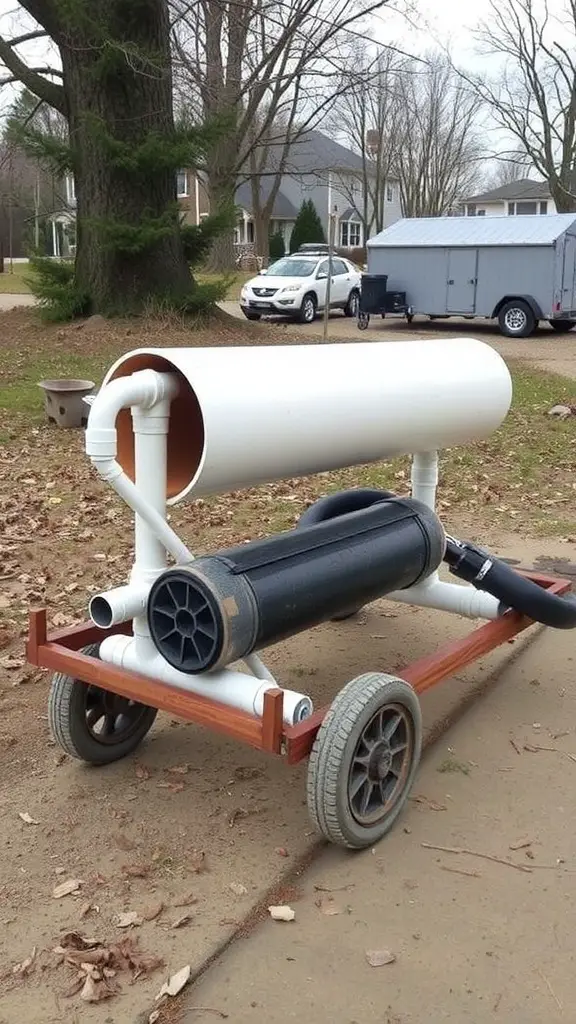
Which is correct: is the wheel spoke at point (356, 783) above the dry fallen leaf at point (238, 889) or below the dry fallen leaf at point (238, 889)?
above

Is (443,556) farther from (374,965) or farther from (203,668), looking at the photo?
(374,965)

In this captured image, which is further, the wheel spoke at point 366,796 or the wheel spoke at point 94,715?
the wheel spoke at point 94,715

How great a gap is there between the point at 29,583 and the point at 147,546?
2.58 meters

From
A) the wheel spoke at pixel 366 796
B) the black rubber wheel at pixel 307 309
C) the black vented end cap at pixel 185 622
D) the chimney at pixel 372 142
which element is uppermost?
the chimney at pixel 372 142

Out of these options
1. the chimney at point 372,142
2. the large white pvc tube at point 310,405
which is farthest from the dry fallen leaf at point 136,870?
the chimney at point 372,142

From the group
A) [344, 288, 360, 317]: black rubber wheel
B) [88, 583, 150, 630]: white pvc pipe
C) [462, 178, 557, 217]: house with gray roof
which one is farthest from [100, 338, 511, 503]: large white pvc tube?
[462, 178, 557, 217]: house with gray roof

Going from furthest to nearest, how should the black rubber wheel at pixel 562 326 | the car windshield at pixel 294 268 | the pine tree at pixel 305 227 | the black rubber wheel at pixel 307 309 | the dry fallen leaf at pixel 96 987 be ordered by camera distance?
the pine tree at pixel 305 227 → the car windshield at pixel 294 268 → the black rubber wheel at pixel 307 309 → the black rubber wheel at pixel 562 326 → the dry fallen leaf at pixel 96 987

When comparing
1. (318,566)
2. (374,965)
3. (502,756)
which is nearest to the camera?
(374,965)

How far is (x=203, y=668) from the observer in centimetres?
299

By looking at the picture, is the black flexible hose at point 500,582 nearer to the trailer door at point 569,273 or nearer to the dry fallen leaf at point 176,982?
the dry fallen leaf at point 176,982

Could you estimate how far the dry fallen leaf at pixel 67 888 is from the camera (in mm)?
2889

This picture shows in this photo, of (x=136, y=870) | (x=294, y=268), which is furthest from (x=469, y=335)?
(x=136, y=870)

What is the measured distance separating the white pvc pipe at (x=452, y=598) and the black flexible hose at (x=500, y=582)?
14 cm

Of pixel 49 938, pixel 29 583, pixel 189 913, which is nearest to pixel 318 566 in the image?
pixel 189 913
